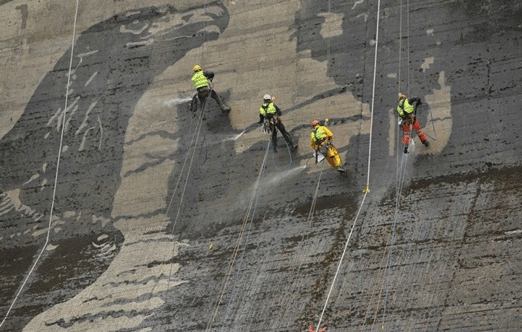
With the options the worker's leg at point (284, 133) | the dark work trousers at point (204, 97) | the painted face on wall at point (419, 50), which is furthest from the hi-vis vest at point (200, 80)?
the painted face on wall at point (419, 50)

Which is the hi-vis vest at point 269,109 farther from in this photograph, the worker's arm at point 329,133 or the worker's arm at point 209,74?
the worker's arm at point 209,74

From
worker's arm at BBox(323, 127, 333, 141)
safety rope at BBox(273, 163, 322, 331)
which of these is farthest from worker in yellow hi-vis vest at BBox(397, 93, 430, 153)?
safety rope at BBox(273, 163, 322, 331)

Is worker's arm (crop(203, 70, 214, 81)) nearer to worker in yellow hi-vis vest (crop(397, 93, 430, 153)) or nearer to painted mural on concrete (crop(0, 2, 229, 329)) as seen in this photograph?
painted mural on concrete (crop(0, 2, 229, 329))

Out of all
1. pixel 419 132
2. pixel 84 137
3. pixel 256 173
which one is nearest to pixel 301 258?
pixel 256 173

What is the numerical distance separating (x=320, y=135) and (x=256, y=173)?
2738 millimetres

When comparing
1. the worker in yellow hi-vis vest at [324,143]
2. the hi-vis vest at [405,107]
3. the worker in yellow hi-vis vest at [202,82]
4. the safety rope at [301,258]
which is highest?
the worker in yellow hi-vis vest at [202,82]

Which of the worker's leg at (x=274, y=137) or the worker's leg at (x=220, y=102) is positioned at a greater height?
the worker's leg at (x=220, y=102)

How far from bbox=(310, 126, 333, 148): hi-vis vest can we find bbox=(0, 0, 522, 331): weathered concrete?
1.30 meters

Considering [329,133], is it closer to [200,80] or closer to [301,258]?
[301,258]

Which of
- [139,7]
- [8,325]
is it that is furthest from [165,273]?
[139,7]

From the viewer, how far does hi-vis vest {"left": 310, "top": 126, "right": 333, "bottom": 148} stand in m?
19.9

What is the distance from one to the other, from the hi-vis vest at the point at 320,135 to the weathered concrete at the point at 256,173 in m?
1.30

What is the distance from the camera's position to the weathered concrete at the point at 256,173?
18.2 metres

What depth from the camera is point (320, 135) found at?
1991 centimetres
